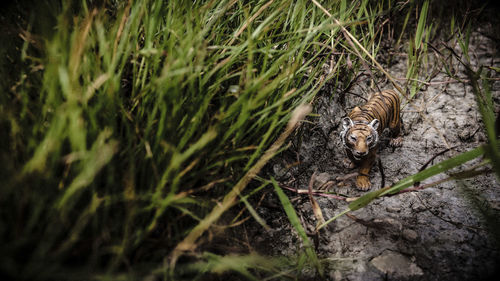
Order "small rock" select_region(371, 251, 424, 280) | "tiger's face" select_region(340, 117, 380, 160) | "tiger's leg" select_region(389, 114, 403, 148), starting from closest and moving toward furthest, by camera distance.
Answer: "small rock" select_region(371, 251, 424, 280)
"tiger's face" select_region(340, 117, 380, 160)
"tiger's leg" select_region(389, 114, 403, 148)

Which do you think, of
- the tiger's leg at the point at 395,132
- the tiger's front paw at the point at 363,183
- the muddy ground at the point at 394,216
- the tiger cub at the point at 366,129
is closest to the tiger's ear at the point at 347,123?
the tiger cub at the point at 366,129

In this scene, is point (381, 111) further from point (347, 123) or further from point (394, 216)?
point (394, 216)

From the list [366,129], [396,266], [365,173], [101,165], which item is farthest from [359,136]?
[101,165]

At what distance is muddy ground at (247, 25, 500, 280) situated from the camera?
90cm

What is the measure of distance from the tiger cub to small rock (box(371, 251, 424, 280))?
0.33 metres

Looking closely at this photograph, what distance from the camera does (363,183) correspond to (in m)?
1.21

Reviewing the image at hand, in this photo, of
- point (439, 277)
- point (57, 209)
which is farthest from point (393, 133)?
point (57, 209)

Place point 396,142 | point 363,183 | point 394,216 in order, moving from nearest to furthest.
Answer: point 394,216 < point 363,183 < point 396,142

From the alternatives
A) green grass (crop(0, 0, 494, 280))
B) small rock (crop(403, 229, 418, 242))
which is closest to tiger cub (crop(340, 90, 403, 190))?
small rock (crop(403, 229, 418, 242))

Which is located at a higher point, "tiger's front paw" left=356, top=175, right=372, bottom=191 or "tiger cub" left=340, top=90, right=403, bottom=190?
"tiger cub" left=340, top=90, right=403, bottom=190

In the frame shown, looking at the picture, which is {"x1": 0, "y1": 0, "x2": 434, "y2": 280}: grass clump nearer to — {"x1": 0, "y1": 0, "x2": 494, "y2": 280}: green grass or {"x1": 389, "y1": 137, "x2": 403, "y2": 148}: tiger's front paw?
{"x1": 0, "y1": 0, "x2": 494, "y2": 280}: green grass

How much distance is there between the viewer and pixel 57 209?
0.60m

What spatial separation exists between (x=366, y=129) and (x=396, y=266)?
560 millimetres

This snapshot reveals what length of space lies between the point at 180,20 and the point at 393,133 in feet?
3.95
